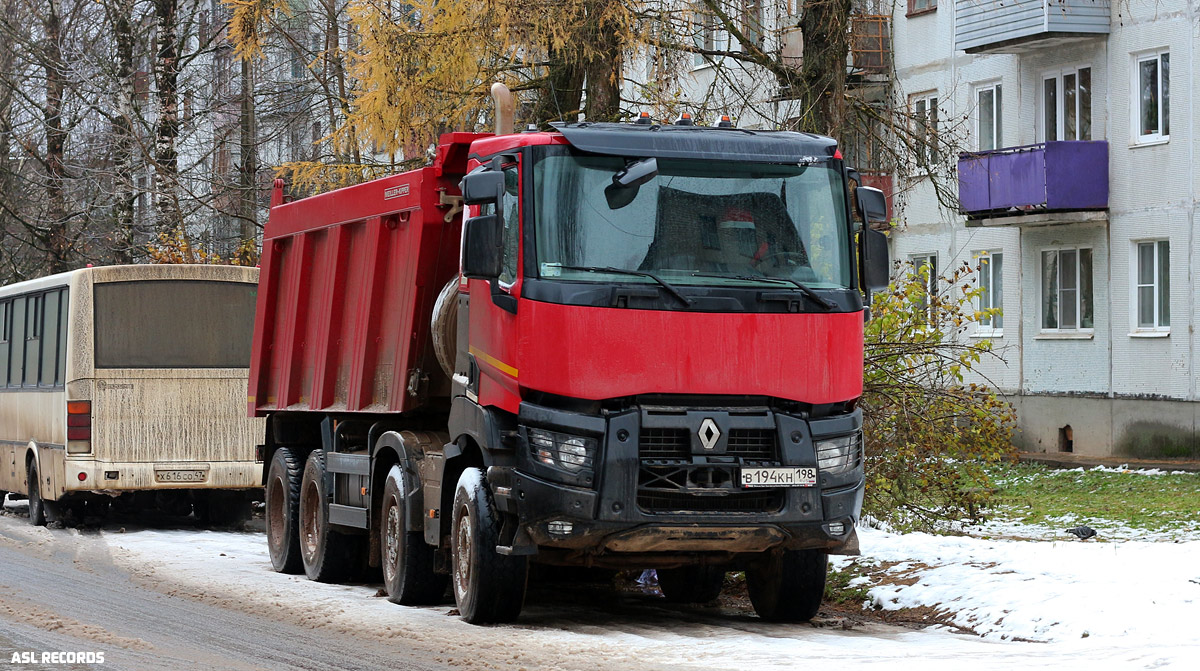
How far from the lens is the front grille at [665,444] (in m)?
9.94

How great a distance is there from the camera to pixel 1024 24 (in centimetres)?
3158

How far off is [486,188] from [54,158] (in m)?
27.6

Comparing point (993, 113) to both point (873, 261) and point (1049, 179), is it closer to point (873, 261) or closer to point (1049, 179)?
point (1049, 179)

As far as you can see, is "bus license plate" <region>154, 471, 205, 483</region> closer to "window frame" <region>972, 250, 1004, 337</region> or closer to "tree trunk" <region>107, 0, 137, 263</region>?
"tree trunk" <region>107, 0, 137, 263</region>

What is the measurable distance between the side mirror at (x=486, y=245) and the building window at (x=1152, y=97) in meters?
21.9

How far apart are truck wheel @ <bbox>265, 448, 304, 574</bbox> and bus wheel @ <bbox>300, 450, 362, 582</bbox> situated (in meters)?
0.09

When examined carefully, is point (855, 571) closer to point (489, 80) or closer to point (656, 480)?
point (656, 480)

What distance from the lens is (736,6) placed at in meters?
18.3

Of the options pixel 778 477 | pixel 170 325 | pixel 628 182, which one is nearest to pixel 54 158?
pixel 170 325

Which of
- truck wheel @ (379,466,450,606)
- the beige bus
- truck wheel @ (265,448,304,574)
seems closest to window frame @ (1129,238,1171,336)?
the beige bus

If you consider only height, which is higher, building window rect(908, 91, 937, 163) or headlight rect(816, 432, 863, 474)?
building window rect(908, 91, 937, 163)

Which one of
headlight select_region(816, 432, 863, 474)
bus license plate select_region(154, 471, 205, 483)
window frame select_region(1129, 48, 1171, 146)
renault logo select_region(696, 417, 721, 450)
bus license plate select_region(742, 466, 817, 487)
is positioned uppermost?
window frame select_region(1129, 48, 1171, 146)

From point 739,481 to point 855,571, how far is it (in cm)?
279

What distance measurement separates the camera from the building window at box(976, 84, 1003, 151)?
113ft
